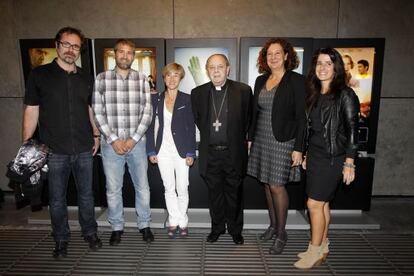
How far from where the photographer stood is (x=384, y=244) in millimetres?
3312

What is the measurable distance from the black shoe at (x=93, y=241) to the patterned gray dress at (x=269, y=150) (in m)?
1.83

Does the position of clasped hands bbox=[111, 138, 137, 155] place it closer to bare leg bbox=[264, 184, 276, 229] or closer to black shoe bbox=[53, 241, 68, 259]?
black shoe bbox=[53, 241, 68, 259]

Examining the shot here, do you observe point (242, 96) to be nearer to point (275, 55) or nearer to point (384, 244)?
point (275, 55)

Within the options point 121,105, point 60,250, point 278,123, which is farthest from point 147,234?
point 278,123

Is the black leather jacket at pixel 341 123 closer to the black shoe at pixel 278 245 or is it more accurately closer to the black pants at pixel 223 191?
the black pants at pixel 223 191

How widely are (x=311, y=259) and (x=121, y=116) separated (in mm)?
2288

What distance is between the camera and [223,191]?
10.5 ft

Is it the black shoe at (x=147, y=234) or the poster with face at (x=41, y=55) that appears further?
the poster with face at (x=41, y=55)

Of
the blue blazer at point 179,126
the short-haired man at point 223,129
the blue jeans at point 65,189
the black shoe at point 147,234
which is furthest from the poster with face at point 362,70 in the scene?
the blue jeans at point 65,189

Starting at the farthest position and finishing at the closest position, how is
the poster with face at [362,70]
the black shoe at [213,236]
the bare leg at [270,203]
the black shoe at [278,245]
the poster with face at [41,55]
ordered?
the poster with face at [41,55] → the poster with face at [362,70] → the black shoe at [213,236] → the bare leg at [270,203] → the black shoe at [278,245]

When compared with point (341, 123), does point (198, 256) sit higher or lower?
lower

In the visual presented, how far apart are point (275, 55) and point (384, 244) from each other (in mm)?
2372

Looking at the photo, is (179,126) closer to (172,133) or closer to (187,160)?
(172,133)

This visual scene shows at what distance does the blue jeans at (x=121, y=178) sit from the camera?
312 cm
